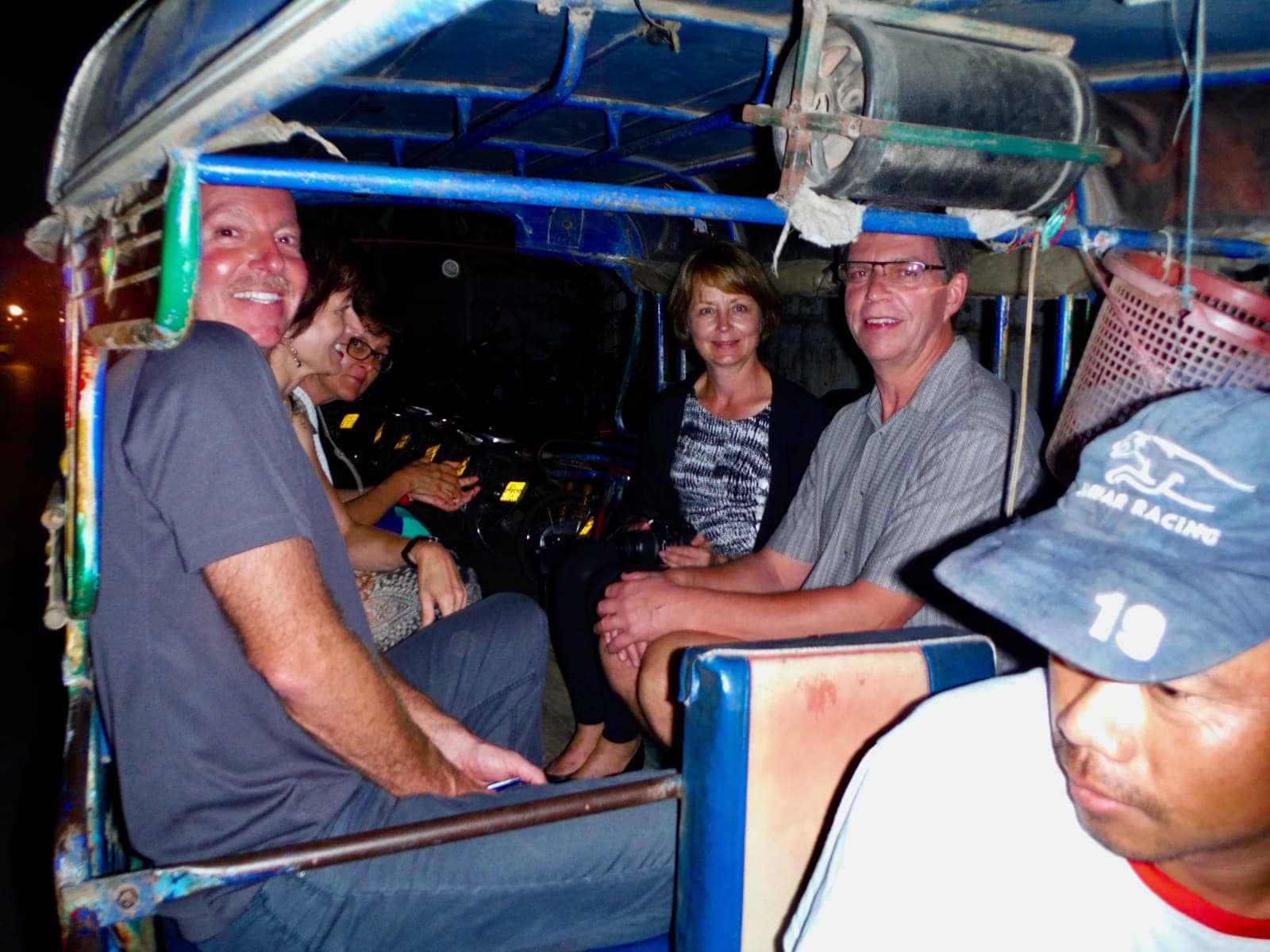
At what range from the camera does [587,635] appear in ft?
10.9

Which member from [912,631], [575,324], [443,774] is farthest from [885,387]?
[575,324]

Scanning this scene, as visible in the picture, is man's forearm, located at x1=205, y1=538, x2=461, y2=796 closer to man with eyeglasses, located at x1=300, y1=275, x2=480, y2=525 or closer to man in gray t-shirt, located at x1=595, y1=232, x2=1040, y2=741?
man in gray t-shirt, located at x1=595, y1=232, x2=1040, y2=741

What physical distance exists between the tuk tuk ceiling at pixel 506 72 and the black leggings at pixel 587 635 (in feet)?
5.16

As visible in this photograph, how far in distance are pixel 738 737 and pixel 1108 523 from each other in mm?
781

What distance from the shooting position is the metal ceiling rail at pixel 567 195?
1.32m

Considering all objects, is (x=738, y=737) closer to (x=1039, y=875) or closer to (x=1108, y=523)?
(x=1039, y=875)

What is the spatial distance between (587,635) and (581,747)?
426 mm

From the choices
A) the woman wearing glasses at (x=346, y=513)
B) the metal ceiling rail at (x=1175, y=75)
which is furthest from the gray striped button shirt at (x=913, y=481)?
the woman wearing glasses at (x=346, y=513)

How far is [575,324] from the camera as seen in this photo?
35.8 feet

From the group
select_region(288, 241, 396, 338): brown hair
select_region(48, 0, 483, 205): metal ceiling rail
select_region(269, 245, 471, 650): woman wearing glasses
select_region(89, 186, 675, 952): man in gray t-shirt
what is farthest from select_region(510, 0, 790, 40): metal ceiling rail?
select_region(269, 245, 471, 650): woman wearing glasses

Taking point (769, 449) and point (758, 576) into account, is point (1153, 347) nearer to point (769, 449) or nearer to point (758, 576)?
point (758, 576)

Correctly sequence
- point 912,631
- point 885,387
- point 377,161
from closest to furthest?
point 912,631
point 885,387
point 377,161

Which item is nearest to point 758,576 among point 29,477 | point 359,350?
point 359,350

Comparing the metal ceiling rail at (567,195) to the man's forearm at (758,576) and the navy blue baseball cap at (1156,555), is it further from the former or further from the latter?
the man's forearm at (758,576)
